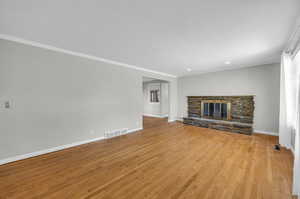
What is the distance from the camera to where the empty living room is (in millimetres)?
1708

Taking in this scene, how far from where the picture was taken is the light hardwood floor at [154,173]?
68.1 inches

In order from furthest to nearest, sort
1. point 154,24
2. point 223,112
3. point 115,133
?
point 223,112 → point 115,133 → point 154,24

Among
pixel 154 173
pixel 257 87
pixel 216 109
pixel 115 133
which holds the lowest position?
pixel 154 173

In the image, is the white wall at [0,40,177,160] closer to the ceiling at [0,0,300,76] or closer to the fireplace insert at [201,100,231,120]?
the ceiling at [0,0,300,76]


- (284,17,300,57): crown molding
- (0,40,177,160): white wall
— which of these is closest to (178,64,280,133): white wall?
(284,17,300,57): crown molding

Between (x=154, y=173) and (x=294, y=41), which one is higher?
(x=294, y=41)

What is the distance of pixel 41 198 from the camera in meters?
1.64

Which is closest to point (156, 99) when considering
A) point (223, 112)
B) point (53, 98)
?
point (223, 112)

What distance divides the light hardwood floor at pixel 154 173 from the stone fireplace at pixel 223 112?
4.83ft

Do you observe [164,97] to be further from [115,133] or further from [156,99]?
[115,133]

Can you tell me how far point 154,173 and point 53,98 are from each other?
2.89 meters

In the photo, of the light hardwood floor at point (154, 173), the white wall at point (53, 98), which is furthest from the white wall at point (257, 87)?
the white wall at point (53, 98)

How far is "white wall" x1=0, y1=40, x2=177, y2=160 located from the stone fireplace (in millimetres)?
3612

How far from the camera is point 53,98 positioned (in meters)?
3.03
